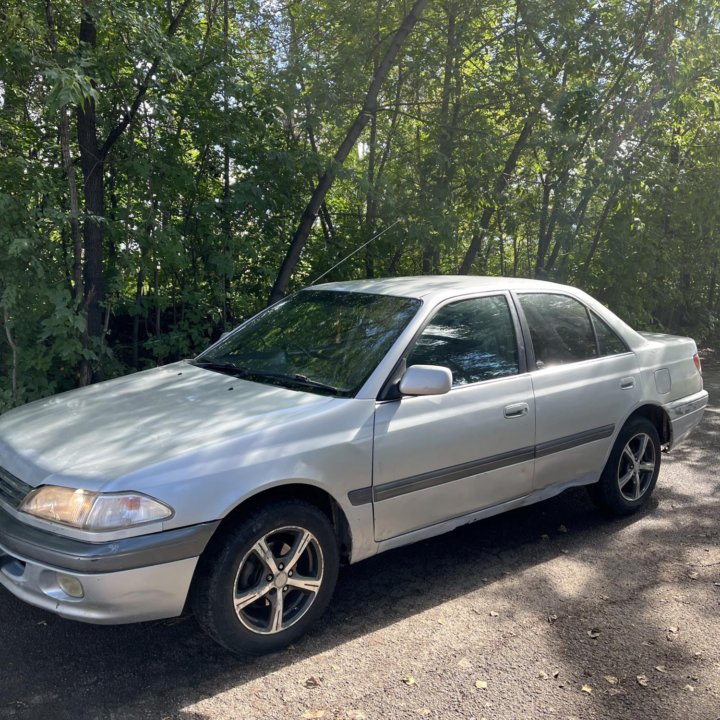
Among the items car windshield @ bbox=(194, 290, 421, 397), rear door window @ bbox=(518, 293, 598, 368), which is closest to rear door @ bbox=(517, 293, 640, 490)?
rear door window @ bbox=(518, 293, 598, 368)

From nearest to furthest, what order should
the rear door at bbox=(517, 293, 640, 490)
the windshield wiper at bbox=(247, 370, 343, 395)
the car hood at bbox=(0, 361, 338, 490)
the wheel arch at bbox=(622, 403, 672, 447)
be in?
the car hood at bbox=(0, 361, 338, 490)
the windshield wiper at bbox=(247, 370, 343, 395)
the rear door at bbox=(517, 293, 640, 490)
the wheel arch at bbox=(622, 403, 672, 447)

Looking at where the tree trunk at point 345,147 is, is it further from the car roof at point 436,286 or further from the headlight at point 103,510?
the headlight at point 103,510

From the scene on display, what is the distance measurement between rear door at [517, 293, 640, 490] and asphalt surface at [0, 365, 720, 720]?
574mm

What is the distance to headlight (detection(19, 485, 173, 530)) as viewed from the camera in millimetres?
2865

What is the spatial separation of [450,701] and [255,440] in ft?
4.37

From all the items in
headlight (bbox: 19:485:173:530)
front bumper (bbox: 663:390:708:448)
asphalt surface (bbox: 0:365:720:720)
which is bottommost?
asphalt surface (bbox: 0:365:720:720)

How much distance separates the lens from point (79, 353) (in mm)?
6148

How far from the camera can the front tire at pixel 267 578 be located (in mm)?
3086

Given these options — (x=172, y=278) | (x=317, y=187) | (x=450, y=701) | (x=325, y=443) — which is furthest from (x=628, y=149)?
(x=450, y=701)

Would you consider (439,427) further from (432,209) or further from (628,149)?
(628,149)

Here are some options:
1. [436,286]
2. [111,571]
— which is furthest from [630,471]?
[111,571]

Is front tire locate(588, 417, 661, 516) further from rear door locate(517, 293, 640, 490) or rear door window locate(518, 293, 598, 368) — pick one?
rear door window locate(518, 293, 598, 368)

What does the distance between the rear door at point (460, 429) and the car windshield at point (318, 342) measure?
8.5 inches

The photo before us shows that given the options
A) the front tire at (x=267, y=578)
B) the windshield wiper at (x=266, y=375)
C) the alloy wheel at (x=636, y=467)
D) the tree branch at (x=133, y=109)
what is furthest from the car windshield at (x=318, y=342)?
the tree branch at (x=133, y=109)
